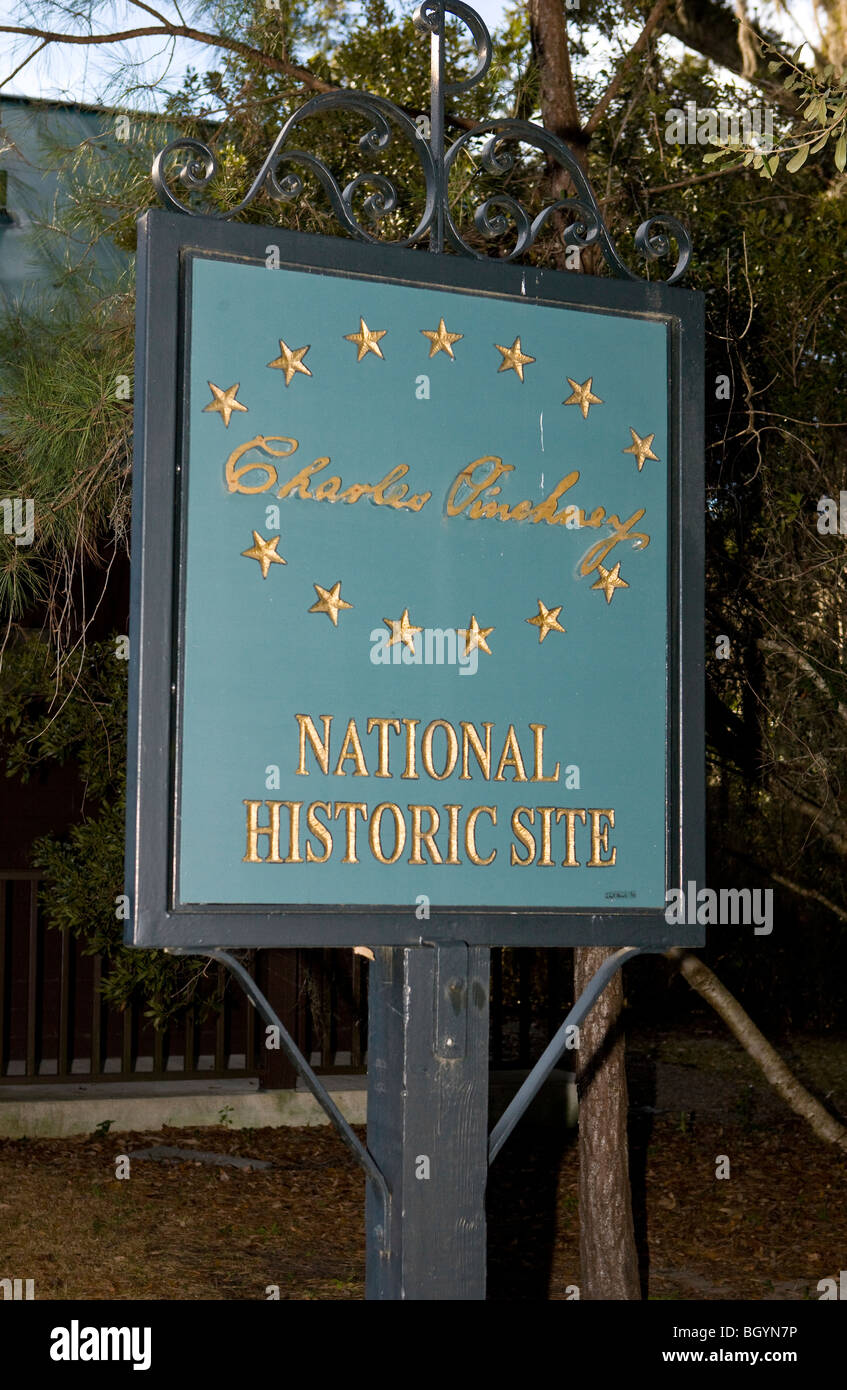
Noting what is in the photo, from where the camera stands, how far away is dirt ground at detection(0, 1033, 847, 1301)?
253 inches

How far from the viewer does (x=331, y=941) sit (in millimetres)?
2627

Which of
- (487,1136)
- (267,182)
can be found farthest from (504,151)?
(487,1136)

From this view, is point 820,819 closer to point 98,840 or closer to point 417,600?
point 98,840

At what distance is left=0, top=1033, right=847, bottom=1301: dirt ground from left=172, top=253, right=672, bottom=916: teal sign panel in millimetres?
3939

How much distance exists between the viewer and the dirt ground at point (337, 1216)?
6418 millimetres

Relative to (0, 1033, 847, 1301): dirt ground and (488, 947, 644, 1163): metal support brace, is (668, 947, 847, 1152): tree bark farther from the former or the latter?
(488, 947, 644, 1163): metal support brace

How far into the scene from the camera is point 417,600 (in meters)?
2.73

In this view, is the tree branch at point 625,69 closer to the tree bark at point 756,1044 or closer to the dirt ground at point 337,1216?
the tree bark at point 756,1044

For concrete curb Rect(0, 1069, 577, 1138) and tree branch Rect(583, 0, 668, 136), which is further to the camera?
concrete curb Rect(0, 1069, 577, 1138)

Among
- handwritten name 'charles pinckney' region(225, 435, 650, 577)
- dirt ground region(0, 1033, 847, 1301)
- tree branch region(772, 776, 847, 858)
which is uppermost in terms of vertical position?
handwritten name 'charles pinckney' region(225, 435, 650, 577)

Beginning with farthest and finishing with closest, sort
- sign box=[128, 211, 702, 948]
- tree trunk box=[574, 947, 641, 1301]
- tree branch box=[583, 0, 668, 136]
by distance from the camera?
tree branch box=[583, 0, 668, 136] → tree trunk box=[574, 947, 641, 1301] → sign box=[128, 211, 702, 948]

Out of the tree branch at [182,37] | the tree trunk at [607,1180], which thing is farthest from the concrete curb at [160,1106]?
the tree branch at [182,37]

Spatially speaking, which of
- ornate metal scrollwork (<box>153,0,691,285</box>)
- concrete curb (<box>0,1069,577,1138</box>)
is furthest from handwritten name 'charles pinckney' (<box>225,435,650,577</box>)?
concrete curb (<box>0,1069,577,1138</box>)
